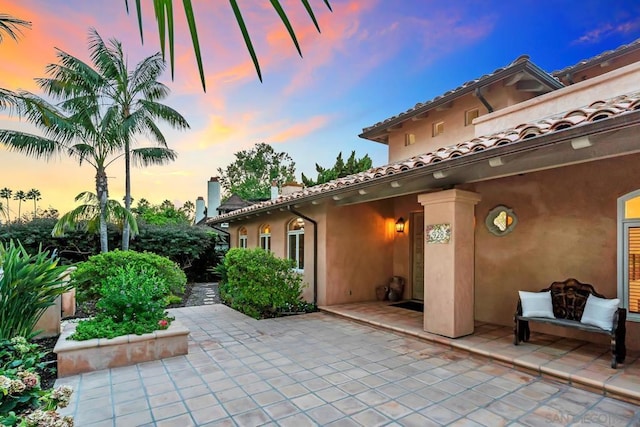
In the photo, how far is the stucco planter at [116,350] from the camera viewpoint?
4.76 meters

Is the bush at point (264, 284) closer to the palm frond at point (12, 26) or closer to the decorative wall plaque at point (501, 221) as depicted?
the decorative wall plaque at point (501, 221)

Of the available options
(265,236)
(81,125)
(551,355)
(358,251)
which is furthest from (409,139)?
(81,125)

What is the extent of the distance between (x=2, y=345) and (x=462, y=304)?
6605 millimetres

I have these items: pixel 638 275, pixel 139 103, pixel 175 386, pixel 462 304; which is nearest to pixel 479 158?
pixel 462 304

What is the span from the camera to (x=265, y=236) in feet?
43.4

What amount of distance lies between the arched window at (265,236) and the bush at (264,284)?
11.9 feet

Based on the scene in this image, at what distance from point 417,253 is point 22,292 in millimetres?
8442

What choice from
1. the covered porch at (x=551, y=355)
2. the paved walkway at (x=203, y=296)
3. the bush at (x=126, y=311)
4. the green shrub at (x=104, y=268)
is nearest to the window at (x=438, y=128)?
the covered porch at (x=551, y=355)

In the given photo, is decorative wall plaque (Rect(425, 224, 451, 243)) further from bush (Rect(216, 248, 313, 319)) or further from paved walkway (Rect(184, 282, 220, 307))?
paved walkway (Rect(184, 282, 220, 307))

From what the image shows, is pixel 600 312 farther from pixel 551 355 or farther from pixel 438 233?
pixel 438 233

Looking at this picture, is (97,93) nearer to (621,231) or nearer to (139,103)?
(139,103)

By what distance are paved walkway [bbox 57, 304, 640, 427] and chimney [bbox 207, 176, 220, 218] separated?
61.1 feet

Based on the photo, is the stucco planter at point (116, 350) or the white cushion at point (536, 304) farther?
the white cushion at point (536, 304)

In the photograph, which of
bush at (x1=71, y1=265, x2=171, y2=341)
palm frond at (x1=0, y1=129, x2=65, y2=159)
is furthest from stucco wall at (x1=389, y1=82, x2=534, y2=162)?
palm frond at (x1=0, y1=129, x2=65, y2=159)
